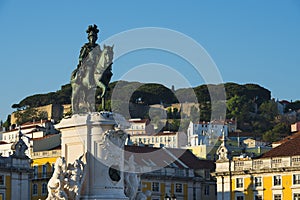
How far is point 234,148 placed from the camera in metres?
94.6

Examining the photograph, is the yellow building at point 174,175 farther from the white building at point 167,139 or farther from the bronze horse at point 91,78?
the bronze horse at point 91,78

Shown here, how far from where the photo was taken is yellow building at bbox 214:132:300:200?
2532 inches

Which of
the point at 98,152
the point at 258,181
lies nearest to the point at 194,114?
the point at 258,181

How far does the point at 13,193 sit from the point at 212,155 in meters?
33.6

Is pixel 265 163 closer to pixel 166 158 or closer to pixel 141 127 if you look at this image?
pixel 166 158

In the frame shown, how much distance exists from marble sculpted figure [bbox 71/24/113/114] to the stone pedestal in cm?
75

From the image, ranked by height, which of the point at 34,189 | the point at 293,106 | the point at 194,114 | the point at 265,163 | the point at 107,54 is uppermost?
the point at 293,106

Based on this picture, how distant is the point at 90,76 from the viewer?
31484 millimetres

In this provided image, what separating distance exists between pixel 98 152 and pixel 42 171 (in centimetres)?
4426

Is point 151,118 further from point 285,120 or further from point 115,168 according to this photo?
point 115,168

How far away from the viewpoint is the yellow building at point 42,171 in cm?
7225

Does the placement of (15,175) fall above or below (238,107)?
below

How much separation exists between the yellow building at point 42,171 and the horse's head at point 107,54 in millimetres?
40872

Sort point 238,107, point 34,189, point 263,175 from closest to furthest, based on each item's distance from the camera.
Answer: point 263,175
point 34,189
point 238,107
